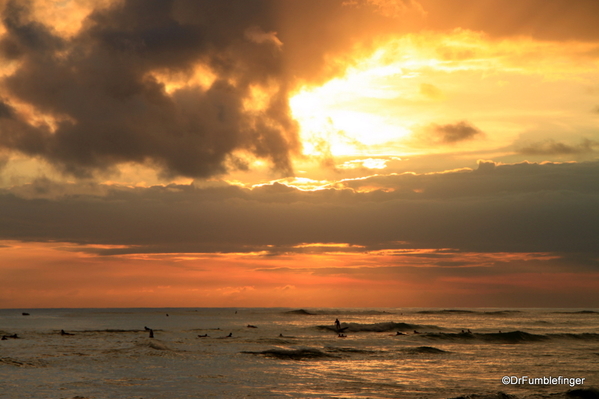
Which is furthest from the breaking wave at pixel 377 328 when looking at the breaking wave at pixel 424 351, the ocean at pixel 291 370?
the breaking wave at pixel 424 351

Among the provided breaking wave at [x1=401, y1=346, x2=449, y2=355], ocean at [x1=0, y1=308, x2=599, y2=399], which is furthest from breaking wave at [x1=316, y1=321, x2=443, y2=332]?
breaking wave at [x1=401, y1=346, x2=449, y2=355]

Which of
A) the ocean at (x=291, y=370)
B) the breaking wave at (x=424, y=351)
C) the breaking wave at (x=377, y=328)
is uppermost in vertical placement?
the ocean at (x=291, y=370)

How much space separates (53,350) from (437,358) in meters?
45.5

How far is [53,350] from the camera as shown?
57656mm

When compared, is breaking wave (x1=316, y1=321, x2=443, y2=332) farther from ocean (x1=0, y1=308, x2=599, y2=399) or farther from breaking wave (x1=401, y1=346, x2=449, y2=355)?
breaking wave (x1=401, y1=346, x2=449, y2=355)

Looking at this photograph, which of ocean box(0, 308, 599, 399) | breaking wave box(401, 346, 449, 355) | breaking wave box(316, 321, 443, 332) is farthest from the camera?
breaking wave box(316, 321, 443, 332)

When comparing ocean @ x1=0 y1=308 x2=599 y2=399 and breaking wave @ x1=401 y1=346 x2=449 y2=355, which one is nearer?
ocean @ x1=0 y1=308 x2=599 y2=399

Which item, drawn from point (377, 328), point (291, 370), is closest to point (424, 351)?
point (291, 370)

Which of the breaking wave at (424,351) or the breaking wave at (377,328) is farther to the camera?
the breaking wave at (377,328)

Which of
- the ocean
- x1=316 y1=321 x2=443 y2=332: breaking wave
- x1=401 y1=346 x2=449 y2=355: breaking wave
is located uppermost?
the ocean

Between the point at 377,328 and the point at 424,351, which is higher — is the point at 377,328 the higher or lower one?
the lower one

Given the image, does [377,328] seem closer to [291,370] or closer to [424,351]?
[424,351]

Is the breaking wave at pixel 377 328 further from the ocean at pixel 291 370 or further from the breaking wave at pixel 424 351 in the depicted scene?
the breaking wave at pixel 424 351

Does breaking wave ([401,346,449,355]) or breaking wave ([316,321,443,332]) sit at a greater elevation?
breaking wave ([401,346,449,355])
